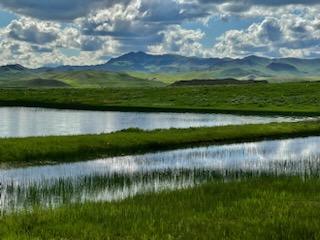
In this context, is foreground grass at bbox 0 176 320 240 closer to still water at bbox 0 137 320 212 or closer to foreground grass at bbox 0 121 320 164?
still water at bbox 0 137 320 212

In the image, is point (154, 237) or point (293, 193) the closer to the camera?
point (154, 237)

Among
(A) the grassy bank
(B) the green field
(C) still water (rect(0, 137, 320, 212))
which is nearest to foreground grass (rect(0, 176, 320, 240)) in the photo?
(B) the green field

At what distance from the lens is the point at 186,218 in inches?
Result: 719

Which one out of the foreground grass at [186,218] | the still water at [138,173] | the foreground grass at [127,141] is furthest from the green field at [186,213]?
the still water at [138,173]

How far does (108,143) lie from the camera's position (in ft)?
154

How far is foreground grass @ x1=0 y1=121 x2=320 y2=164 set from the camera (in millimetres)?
40375

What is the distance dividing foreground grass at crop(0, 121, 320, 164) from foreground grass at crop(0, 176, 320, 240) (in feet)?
64.4

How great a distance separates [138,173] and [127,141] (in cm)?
1561

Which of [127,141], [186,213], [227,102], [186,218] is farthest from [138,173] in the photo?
[227,102]

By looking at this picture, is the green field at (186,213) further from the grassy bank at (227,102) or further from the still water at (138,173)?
the grassy bank at (227,102)

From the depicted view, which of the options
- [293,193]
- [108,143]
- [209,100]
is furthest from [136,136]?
[209,100]

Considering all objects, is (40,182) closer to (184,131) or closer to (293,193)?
(293,193)

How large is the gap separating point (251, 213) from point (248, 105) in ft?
347

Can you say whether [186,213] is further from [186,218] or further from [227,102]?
[227,102]
